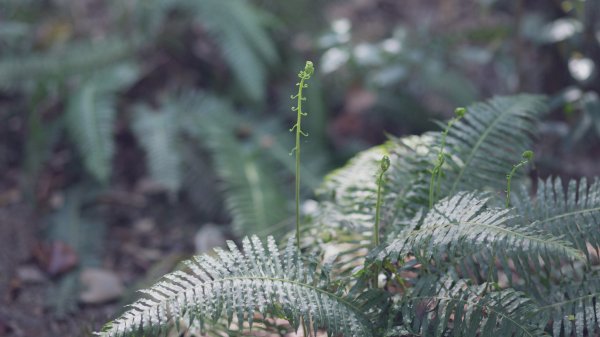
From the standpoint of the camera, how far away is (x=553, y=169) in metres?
3.36

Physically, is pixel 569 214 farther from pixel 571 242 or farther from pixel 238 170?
pixel 238 170

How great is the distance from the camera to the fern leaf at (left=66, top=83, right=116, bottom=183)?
10.7 feet

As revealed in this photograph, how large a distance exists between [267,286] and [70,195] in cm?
230

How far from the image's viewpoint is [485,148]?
2100 mm

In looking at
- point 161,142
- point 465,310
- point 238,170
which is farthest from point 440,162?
point 161,142

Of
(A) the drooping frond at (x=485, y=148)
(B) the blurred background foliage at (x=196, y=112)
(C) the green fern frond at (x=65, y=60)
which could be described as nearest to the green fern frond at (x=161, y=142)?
(B) the blurred background foliage at (x=196, y=112)

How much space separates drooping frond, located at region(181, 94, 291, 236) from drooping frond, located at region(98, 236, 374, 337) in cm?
122

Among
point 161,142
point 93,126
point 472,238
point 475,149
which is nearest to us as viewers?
point 472,238

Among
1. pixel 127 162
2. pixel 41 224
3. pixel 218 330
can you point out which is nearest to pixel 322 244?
pixel 218 330

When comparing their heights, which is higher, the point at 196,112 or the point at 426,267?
the point at 196,112

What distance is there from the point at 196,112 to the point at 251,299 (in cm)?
238

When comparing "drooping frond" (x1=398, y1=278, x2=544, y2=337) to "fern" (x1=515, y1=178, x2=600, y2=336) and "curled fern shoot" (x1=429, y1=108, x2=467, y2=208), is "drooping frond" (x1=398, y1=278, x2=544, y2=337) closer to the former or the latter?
"fern" (x1=515, y1=178, x2=600, y2=336)

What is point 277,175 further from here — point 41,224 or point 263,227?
point 41,224

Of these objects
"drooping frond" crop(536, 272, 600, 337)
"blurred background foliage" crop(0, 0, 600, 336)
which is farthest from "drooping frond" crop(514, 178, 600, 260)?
"blurred background foliage" crop(0, 0, 600, 336)
